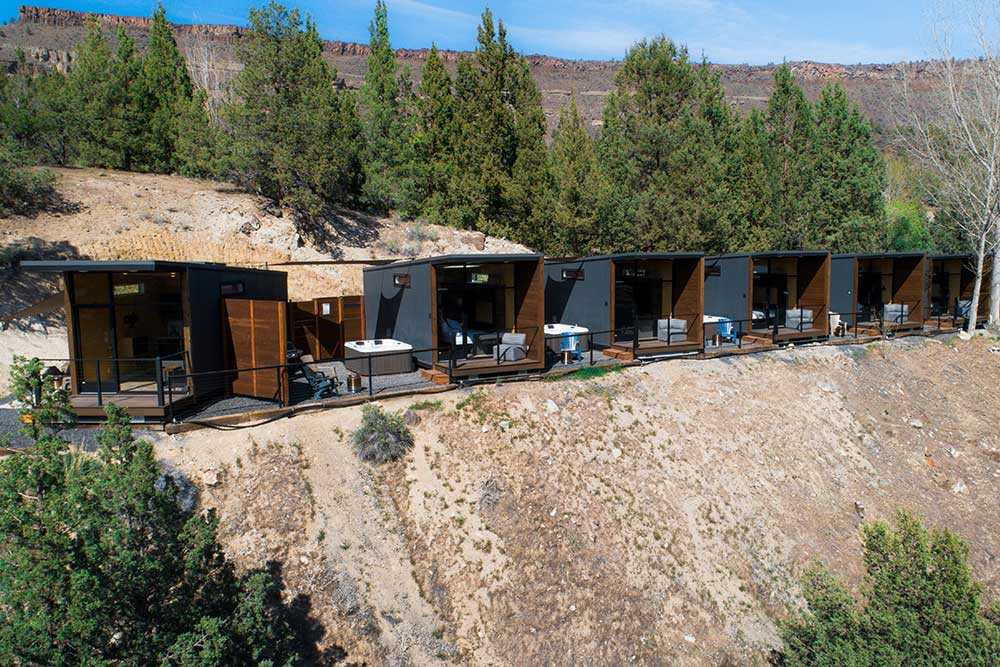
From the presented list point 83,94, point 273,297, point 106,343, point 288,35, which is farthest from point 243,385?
point 83,94

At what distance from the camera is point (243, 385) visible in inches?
525

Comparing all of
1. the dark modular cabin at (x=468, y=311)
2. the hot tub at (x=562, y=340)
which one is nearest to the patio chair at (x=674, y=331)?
the hot tub at (x=562, y=340)

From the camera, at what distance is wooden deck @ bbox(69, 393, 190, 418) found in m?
11.5

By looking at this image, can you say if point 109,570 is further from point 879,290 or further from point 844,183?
point 844,183

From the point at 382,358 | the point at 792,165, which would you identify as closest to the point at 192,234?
the point at 382,358

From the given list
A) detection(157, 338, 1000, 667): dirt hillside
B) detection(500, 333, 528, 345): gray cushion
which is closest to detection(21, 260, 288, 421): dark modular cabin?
detection(157, 338, 1000, 667): dirt hillside

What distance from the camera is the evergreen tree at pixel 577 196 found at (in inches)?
1142

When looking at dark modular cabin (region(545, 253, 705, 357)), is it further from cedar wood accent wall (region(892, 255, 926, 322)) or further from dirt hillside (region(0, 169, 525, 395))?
cedar wood accent wall (region(892, 255, 926, 322))

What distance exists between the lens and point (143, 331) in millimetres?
13164

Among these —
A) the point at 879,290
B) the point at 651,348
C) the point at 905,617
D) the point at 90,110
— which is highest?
the point at 90,110

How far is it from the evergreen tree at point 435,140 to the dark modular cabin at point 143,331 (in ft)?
60.2

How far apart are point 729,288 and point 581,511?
489 inches

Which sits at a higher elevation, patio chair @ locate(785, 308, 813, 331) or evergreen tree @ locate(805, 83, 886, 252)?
evergreen tree @ locate(805, 83, 886, 252)

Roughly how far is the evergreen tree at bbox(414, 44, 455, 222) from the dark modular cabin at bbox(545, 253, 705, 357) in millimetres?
12585
